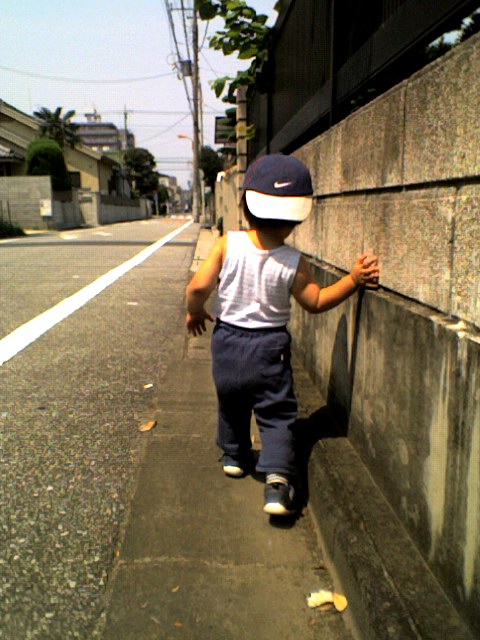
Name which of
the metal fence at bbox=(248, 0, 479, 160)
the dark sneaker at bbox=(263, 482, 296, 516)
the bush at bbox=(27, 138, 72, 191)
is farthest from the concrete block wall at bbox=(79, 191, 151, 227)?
the dark sneaker at bbox=(263, 482, 296, 516)

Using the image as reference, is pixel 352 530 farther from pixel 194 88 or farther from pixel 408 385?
pixel 194 88

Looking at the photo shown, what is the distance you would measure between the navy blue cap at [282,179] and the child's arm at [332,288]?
0.32 metres

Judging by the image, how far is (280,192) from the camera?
2406 mm

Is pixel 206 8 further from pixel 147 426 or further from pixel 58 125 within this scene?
pixel 58 125

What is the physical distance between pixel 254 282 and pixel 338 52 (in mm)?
2017

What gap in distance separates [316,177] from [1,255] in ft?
39.5

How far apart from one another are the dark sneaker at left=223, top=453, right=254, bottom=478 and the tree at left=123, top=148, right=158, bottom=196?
79.8 meters

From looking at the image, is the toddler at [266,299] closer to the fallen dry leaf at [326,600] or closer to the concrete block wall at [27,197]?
the fallen dry leaf at [326,600]

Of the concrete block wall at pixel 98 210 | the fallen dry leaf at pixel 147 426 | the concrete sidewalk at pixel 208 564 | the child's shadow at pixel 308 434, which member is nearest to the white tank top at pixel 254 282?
the child's shadow at pixel 308 434

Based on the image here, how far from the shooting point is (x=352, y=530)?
214 cm

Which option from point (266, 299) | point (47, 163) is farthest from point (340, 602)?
point (47, 163)

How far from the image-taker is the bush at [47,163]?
1464 inches

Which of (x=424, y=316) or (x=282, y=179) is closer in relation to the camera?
(x=424, y=316)

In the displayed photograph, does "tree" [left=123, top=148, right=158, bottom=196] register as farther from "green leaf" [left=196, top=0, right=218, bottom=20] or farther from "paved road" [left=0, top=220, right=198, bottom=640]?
"paved road" [left=0, top=220, right=198, bottom=640]
